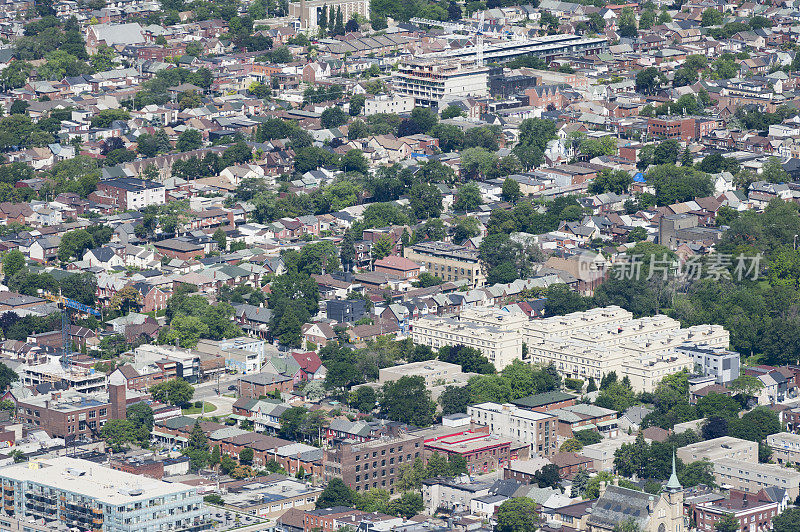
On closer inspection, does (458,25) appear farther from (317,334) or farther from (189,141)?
(317,334)

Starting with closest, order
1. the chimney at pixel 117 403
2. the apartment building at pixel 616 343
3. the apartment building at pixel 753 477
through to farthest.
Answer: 1. the apartment building at pixel 753 477
2. the chimney at pixel 117 403
3. the apartment building at pixel 616 343

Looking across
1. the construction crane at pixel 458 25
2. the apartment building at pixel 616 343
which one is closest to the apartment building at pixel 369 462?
the apartment building at pixel 616 343

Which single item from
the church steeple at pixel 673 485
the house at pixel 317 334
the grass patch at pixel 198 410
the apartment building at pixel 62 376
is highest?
the church steeple at pixel 673 485

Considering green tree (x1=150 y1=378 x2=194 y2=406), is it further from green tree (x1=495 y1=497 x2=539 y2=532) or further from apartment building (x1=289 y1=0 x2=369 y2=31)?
apartment building (x1=289 y1=0 x2=369 y2=31)

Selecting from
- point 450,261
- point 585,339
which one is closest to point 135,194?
point 450,261

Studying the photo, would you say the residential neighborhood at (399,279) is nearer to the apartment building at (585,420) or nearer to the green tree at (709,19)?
the apartment building at (585,420)

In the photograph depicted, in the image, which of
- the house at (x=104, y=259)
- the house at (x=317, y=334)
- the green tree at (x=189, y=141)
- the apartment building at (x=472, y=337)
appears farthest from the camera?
the green tree at (x=189, y=141)

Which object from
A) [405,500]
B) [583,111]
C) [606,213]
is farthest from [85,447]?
[583,111]
